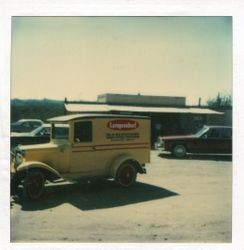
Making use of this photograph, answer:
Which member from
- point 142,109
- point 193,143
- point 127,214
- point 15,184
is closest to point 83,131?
point 15,184

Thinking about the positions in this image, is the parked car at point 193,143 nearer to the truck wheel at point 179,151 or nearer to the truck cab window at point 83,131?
the truck wheel at point 179,151

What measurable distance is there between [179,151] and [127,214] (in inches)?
256

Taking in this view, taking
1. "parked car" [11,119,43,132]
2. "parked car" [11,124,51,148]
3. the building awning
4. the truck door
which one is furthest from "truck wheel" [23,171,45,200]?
the building awning

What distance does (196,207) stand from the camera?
5.82 m

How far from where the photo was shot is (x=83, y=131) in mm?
6746

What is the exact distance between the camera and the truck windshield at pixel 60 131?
Answer: 668cm

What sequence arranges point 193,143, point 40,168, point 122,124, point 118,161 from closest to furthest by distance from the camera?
point 40,168 → point 118,161 → point 122,124 → point 193,143

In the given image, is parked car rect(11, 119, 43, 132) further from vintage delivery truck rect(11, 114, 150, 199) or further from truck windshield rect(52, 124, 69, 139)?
truck windshield rect(52, 124, 69, 139)

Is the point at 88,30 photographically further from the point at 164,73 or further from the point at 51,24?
the point at 164,73

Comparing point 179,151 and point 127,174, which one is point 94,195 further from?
point 179,151

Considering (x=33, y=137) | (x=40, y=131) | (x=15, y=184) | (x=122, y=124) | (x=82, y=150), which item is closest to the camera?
(x=15, y=184)

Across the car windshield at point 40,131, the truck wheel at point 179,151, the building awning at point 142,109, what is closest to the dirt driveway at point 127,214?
the car windshield at point 40,131

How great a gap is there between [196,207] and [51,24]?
3785mm

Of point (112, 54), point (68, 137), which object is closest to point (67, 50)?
point (112, 54)
